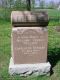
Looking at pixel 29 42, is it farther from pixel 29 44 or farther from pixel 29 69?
pixel 29 69

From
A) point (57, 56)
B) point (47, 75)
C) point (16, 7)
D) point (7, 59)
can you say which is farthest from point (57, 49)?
point (16, 7)

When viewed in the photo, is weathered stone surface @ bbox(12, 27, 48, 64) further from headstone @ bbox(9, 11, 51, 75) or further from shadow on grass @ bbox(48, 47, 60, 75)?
shadow on grass @ bbox(48, 47, 60, 75)

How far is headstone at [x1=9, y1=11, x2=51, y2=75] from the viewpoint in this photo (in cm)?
618

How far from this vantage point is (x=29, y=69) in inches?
247

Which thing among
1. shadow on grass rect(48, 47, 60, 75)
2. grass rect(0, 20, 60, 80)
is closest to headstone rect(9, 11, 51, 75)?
grass rect(0, 20, 60, 80)

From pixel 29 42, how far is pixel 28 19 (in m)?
0.51

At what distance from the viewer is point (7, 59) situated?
7.73 metres

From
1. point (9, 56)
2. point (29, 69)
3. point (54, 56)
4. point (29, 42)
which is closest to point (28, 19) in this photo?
point (29, 42)

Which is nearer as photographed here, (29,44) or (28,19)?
(28,19)

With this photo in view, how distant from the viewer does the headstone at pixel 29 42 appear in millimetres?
6176

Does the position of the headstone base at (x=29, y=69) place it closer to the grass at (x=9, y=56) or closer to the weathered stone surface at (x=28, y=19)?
the grass at (x=9, y=56)

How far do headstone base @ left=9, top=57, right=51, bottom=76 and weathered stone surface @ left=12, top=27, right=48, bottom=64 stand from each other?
0.12 metres

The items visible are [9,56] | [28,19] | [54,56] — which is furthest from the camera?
[9,56]

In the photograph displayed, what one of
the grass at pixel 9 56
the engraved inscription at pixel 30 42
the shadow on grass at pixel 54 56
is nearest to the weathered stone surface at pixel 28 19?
the engraved inscription at pixel 30 42
